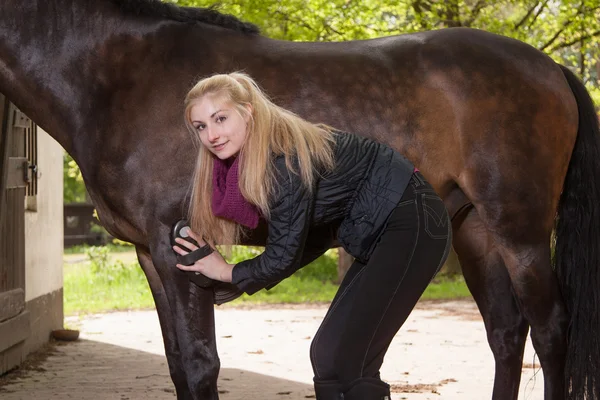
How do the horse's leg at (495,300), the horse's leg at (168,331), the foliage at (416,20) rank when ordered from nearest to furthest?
the horse's leg at (168,331), the horse's leg at (495,300), the foliage at (416,20)

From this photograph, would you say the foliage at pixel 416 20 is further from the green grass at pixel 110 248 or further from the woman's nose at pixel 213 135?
the green grass at pixel 110 248

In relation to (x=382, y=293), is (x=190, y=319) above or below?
below

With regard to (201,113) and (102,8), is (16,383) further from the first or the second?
(201,113)

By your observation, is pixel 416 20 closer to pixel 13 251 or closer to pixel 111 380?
pixel 13 251

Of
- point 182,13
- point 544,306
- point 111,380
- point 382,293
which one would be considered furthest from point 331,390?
point 111,380

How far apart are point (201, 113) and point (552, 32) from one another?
9.49 meters

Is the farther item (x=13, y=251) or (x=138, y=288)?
(x=138, y=288)

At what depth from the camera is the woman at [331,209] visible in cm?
261

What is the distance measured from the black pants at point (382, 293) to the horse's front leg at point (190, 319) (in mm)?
714

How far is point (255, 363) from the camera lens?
5.92 meters

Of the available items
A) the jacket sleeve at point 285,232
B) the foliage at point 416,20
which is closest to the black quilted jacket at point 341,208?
the jacket sleeve at point 285,232

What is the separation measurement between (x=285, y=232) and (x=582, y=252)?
1849mm

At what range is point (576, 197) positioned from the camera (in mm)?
3928

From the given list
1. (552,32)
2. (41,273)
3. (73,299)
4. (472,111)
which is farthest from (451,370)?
Result: (552,32)
